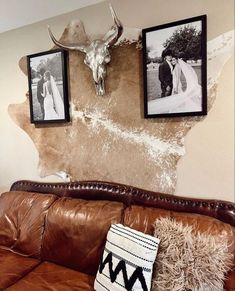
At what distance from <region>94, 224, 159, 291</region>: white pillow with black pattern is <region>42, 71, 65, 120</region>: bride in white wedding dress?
3.69 ft

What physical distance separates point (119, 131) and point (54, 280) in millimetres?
1076

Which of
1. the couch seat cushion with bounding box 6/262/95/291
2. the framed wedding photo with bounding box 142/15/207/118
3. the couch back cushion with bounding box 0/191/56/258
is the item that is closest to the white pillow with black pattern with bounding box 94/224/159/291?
the couch seat cushion with bounding box 6/262/95/291

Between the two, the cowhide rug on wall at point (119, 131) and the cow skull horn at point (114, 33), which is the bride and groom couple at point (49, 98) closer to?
the cowhide rug on wall at point (119, 131)

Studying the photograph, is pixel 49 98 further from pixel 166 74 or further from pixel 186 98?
pixel 186 98

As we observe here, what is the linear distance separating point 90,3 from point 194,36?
86 centimetres

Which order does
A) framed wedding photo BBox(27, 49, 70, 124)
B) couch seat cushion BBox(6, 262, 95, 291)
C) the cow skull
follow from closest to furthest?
couch seat cushion BBox(6, 262, 95, 291) → the cow skull → framed wedding photo BBox(27, 49, 70, 124)

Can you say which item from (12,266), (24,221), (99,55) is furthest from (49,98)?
(12,266)

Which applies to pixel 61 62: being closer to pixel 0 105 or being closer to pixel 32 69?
pixel 32 69

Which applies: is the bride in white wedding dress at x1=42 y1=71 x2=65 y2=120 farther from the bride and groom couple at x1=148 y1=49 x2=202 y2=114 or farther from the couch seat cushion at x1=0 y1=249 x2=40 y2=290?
the couch seat cushion at x1=0 y1=249 x2=40 y2=290

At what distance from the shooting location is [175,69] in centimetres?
165

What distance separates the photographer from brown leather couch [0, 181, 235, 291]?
5.05 feet

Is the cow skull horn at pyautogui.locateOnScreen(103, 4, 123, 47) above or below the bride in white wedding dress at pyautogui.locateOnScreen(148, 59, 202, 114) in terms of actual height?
above

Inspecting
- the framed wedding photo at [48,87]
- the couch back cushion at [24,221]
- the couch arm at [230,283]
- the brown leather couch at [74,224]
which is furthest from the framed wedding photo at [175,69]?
the couch back cushion at [24,221]

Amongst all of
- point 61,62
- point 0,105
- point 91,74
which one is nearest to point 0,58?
point 0,105
